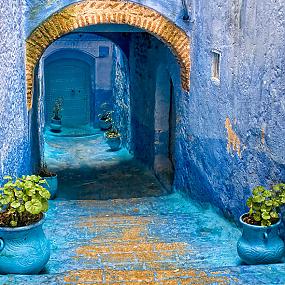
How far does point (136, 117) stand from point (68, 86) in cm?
777

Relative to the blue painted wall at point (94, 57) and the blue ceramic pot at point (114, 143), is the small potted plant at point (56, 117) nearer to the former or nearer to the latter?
the blue painted wall at point (94, 57)

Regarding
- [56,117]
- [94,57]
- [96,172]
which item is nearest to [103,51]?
[94,57]

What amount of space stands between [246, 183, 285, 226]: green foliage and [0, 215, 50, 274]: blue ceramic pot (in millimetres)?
2049

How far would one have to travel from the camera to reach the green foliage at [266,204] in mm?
4941

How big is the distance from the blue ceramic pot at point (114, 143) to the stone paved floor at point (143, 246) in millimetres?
6366

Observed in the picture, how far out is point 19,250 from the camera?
4.74 meters

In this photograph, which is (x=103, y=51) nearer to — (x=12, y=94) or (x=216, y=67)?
(x=216, y=67)

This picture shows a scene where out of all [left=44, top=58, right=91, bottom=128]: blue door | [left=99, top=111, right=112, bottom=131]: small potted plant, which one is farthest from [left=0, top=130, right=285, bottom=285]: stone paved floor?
[left=44, top=58, right=91, bottom=128]: blue door

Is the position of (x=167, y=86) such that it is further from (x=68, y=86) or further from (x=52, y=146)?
(x=68, y=86)

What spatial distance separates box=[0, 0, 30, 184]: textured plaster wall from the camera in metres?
5.68

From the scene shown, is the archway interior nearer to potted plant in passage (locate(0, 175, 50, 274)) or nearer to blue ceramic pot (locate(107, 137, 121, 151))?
blue ceramic pot (locate(107, 137, 121, 151))

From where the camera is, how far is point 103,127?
18.6m

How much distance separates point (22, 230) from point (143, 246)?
162cm

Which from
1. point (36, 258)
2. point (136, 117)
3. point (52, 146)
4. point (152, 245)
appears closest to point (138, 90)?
point (136, 117)
